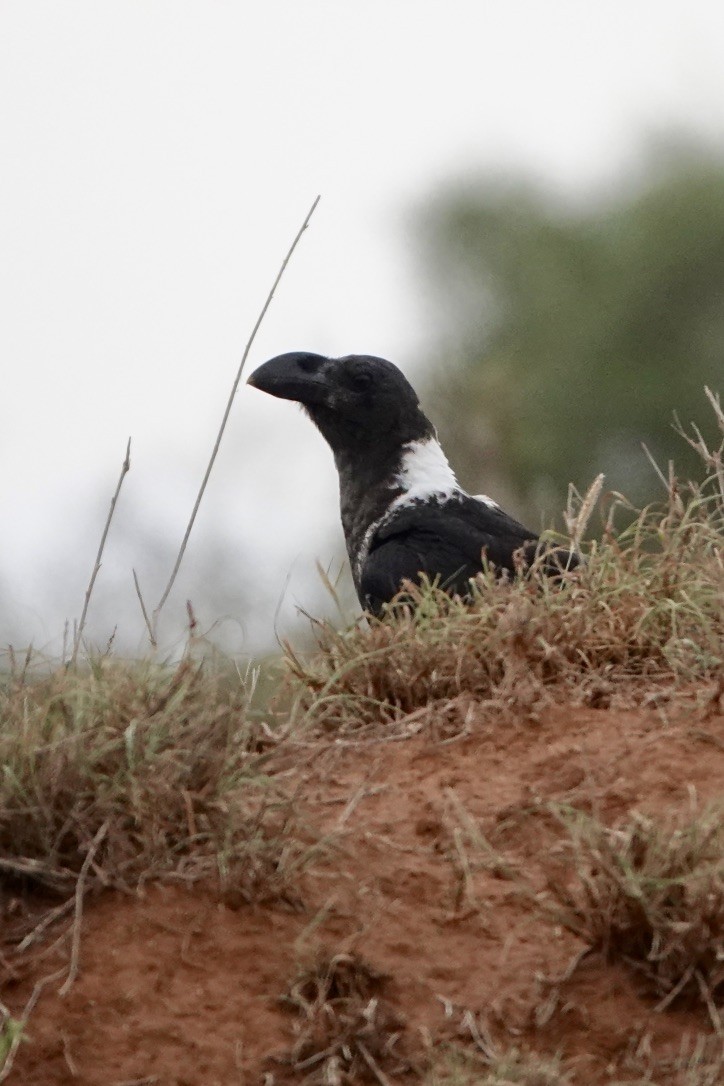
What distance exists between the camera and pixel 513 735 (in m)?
3.38

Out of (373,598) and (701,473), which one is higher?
(373,598)

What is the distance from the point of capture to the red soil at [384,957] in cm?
248

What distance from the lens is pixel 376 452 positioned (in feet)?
18.3

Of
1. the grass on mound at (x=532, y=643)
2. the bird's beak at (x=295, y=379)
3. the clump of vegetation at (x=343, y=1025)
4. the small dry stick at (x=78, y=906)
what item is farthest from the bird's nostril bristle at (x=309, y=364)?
the clump of vegetation at (x=343, y=1025)

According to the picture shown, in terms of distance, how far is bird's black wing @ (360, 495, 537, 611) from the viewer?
16.2ft

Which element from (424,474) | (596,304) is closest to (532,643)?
(424,474)

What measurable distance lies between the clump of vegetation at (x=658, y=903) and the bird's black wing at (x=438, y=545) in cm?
216

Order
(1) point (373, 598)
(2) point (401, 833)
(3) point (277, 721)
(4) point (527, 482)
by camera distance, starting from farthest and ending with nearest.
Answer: (4) point (527, 482) → (1) point (373, 598) → (3) point (277, 721) → (2) point (401, 833)

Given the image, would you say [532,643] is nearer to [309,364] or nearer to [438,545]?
[438,545]

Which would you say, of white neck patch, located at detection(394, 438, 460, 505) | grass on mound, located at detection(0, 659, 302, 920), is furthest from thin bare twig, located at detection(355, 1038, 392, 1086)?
white neck patch, located at detection(394, 438, 460, 505)

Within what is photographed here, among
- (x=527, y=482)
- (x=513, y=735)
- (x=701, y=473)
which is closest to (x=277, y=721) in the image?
(x=513, y=735)

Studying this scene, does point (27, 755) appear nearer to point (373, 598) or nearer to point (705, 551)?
point (705, 551)

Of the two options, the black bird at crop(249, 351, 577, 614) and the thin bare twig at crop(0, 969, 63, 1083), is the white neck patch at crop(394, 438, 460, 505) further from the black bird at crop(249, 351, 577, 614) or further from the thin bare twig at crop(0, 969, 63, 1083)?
the thin bare twig at crop(0, 969, 63, 1083)

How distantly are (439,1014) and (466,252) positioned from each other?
1862 centimetres
